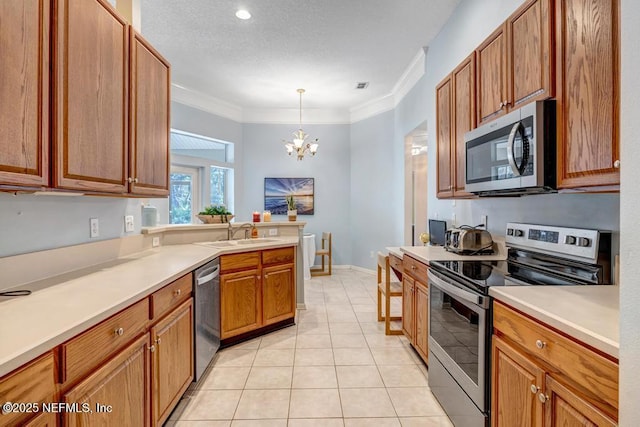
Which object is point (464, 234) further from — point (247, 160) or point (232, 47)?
point (247, 160)

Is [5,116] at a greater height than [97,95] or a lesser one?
lesser

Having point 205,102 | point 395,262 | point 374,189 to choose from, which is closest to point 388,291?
point 395,262

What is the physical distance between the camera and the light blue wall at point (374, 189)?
552cm

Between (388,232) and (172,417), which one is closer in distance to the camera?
(172,417)

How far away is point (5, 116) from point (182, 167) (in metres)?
4.57

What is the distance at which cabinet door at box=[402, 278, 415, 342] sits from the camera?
268 centimetres

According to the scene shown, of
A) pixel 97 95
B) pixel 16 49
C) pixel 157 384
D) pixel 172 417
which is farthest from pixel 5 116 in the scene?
pixel 172 417

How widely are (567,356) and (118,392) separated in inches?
64.0

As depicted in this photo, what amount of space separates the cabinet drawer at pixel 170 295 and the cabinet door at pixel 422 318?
1621 mm

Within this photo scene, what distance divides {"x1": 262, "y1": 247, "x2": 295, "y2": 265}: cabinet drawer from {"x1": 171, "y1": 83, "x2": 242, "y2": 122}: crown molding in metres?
3.38

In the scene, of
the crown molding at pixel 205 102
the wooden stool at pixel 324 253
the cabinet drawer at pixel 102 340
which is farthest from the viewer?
the wooden stool at pixel 324 253

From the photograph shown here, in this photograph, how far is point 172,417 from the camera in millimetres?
1949

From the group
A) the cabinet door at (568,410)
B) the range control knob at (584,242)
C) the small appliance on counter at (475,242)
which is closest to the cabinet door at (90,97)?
the cabinet door at (568,410)

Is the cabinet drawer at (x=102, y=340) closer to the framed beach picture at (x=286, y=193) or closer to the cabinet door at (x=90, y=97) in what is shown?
the cabinet door at (x=90, y=97)
